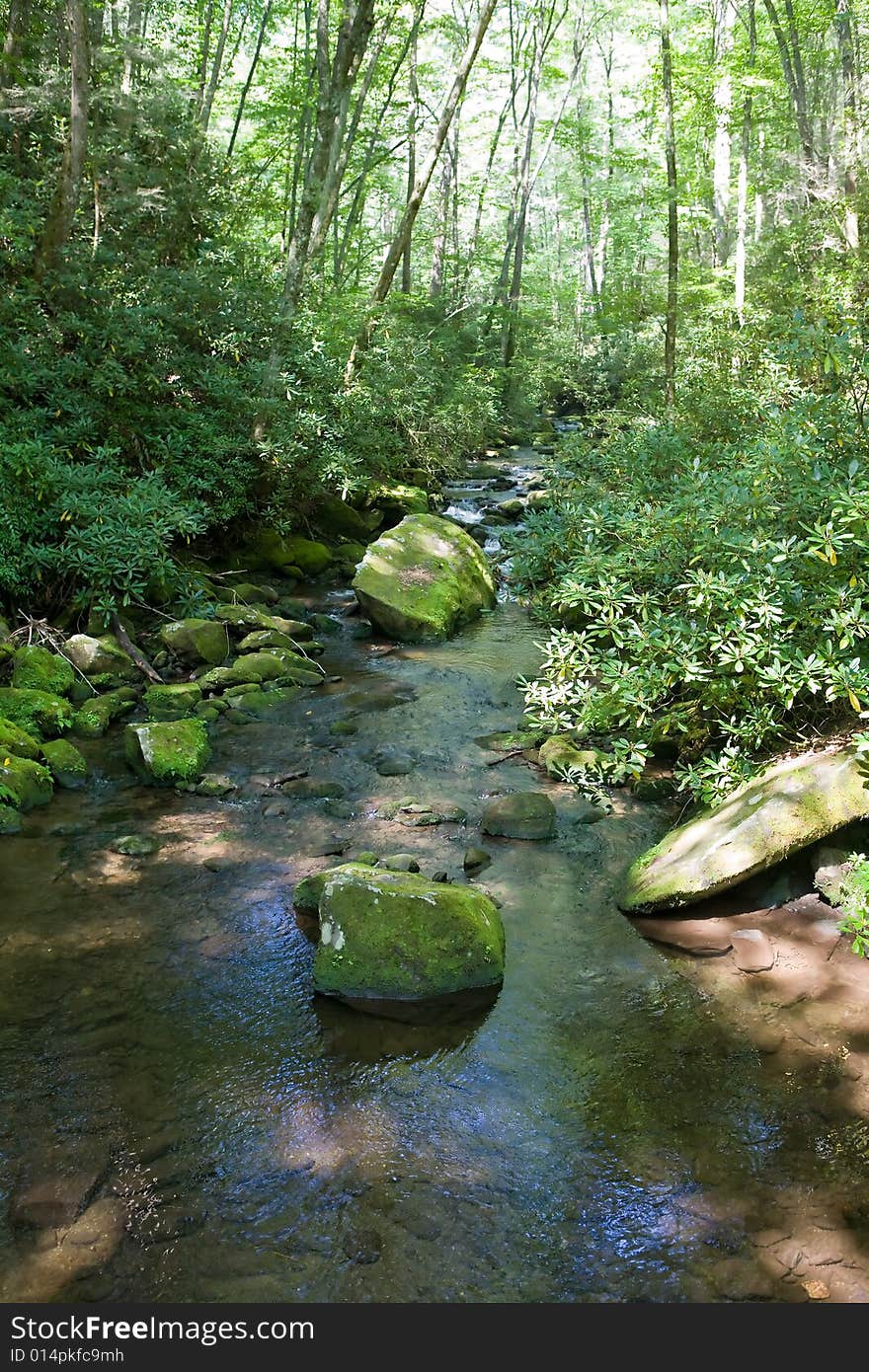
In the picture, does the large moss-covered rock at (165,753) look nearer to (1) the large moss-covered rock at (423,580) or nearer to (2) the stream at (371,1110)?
(2) the stream at (371,1110)

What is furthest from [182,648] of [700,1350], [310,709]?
[700,1350]

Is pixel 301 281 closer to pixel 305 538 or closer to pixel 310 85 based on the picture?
pixel 305 538

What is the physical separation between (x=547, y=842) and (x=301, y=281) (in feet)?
31.2

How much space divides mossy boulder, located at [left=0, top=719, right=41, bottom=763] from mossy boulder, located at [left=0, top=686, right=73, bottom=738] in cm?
16

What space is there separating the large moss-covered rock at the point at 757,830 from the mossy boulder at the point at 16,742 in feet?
14.0

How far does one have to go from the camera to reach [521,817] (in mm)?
5684

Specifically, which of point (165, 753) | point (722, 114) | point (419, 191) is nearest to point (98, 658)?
point (165, 753)

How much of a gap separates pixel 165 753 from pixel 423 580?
4636 mm

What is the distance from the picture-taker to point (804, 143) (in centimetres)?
1717

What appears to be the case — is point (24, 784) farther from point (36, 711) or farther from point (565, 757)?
point (565, 757)

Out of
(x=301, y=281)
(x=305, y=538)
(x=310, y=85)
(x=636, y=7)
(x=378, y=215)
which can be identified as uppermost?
(x=636, y=7)

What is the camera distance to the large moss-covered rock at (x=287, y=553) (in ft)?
37.5

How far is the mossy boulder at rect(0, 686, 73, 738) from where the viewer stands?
6.45 metres

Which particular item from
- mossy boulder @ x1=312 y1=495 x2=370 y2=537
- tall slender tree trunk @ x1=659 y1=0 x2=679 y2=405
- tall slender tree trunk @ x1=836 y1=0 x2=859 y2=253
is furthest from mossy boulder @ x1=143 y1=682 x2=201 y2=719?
tall slender tree trunk @ x1=836 y1=0 x2=859 y2=253
